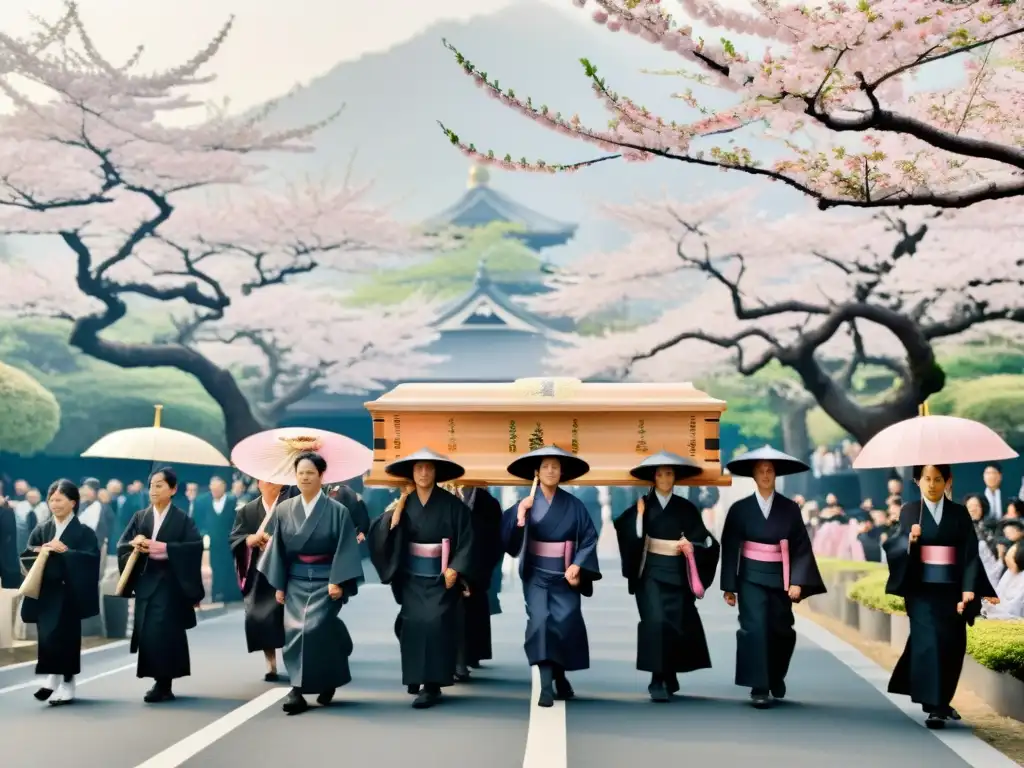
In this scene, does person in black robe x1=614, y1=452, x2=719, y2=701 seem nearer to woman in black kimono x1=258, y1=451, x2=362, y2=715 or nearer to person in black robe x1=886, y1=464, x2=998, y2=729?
person in black robe x1=886, y1=464, x2=998, y2=729

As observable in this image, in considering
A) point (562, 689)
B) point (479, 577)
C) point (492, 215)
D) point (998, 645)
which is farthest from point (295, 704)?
point (492, 215)

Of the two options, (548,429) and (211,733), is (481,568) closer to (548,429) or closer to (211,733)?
(548,429)

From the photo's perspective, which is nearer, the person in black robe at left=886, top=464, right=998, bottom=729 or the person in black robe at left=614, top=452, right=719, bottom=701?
the person in black robe at left=886, top=464, right=998, bottom=729

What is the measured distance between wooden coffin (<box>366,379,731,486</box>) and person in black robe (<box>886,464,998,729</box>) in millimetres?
1805

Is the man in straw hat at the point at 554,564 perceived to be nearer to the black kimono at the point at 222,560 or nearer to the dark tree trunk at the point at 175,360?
the black kimono at the point at 222,560

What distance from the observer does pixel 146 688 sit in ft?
37.0

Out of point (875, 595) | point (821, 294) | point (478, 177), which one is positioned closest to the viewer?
point (875, 595)

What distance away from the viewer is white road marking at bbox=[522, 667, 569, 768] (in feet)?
26.8

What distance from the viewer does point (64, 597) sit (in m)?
10.6

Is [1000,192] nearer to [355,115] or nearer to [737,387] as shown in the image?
[737,387]

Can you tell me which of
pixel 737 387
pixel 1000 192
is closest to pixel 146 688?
pixel 1000 192

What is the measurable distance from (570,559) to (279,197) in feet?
88.2

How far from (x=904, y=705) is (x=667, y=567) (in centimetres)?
197

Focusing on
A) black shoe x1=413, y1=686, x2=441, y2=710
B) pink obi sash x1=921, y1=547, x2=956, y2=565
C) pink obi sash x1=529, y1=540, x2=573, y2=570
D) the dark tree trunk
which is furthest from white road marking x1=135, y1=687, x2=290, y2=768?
the dark tree trunk
